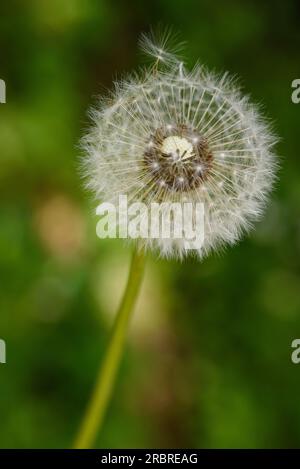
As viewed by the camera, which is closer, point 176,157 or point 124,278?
point 176,157

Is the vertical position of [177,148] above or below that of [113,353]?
above

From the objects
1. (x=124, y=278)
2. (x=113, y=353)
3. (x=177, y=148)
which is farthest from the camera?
(x=124, y=278)

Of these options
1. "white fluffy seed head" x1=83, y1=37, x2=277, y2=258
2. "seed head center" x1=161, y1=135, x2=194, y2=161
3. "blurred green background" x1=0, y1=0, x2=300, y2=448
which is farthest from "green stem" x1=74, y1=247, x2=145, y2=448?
"blurred green background" x1=0, y1=0, x2=300, y2=448

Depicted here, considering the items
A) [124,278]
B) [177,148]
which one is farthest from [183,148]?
[124,278]

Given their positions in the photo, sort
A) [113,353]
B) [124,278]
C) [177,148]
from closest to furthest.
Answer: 1. [177,148]
2. [113,353]
3. [124,278]

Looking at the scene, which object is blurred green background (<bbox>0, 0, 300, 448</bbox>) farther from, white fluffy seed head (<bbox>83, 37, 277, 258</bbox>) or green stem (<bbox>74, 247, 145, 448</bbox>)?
white fluffy seed head (<bbox>83, 37, 277, 258</bbox>)

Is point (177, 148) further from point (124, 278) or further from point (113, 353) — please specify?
point (124, 278)

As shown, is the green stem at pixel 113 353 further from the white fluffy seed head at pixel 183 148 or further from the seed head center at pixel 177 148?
the seed head center at pixel 177 148
